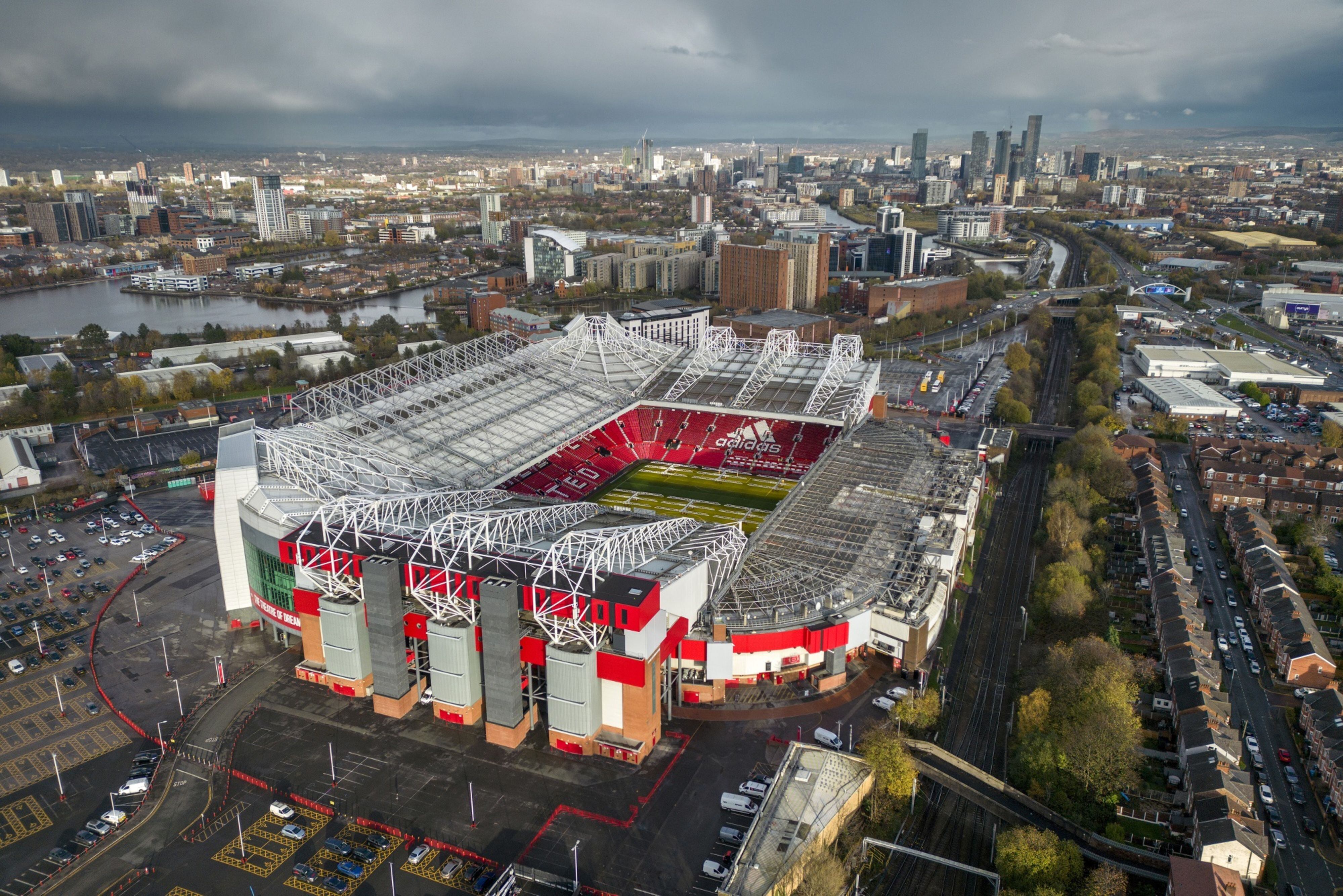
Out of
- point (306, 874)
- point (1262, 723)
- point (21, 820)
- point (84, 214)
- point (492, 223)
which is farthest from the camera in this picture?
point (492, 223)

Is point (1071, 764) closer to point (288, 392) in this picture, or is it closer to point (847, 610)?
point (847, 610)

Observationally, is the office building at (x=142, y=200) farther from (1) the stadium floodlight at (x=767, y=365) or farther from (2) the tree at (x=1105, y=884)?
(2) the tree at (x=1105, y=884)

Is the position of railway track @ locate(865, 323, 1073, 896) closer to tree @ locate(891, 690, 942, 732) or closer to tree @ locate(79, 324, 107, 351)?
tree @ locate(891, 690, 942, 732)

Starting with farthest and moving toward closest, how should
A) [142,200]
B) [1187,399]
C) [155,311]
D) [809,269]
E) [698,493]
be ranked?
[142,200]
[155,311]
[809,269]
[1187,399]
[698,493]

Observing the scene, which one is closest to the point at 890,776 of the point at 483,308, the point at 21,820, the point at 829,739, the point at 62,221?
the point at 829,739

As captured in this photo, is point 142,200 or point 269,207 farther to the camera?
point 142,200

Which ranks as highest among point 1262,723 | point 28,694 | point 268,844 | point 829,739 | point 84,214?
point 84,214

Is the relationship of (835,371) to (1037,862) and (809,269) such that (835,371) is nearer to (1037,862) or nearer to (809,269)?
(1037,862)

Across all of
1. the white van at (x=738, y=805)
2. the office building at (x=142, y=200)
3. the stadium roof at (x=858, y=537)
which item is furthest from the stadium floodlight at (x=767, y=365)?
the office building at (x=142, y=200)
